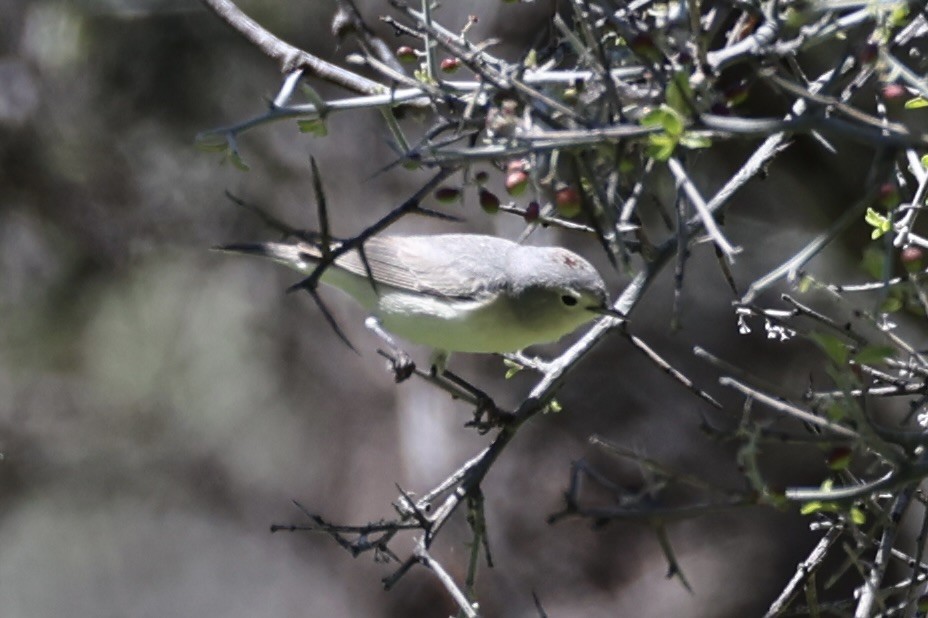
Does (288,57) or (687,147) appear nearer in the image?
(687,147)

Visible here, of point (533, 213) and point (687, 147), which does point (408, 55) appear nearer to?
point (533, 213)

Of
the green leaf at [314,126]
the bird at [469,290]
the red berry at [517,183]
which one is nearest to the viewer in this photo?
the red berry at [517,183]

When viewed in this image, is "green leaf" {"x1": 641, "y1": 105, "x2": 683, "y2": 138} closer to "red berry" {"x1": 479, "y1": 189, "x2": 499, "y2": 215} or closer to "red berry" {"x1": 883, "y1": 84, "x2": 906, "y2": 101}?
"red berry" {"x1": 883, "y1": 84, "x2": 906, "y2": 101}

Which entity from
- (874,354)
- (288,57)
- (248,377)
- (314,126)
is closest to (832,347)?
(874,354)

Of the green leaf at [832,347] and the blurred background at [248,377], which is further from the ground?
the green leaf at [832,347]

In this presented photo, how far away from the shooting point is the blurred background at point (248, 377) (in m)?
5.66

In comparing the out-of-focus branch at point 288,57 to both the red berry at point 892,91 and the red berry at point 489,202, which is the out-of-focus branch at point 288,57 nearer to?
the red berry at point 489,202

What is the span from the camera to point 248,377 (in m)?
7.61

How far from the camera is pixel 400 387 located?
260 inches

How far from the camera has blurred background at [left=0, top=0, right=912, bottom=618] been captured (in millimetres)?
5656

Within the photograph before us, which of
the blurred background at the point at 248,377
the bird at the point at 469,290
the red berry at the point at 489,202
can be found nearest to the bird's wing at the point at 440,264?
the bird at the point at 469,290

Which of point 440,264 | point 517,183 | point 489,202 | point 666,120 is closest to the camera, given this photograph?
point 666,120

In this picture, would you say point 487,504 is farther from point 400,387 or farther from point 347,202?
point 347,202


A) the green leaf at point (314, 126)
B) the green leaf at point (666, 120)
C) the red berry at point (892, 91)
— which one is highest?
the red berry at point (892, 91)
